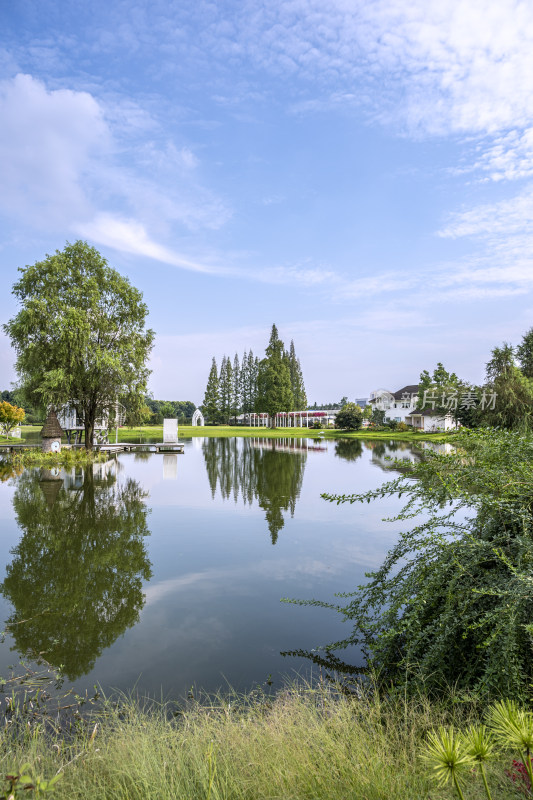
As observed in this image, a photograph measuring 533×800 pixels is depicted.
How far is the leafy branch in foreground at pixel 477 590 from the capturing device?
3271 mm

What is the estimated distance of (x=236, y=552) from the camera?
27.8 ft

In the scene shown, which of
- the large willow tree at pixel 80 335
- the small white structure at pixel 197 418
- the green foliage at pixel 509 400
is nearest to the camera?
the large willow tree at pixel 80 335

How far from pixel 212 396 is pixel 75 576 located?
250 feet

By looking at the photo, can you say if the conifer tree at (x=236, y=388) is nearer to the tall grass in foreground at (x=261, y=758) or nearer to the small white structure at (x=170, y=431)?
the small white structure at (x=170, y=431)

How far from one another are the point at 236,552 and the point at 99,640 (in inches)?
137

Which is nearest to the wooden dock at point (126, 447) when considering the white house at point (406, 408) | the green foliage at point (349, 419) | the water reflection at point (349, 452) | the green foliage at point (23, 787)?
the water reflection at point (349, 452)

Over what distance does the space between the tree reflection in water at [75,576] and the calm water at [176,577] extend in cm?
2

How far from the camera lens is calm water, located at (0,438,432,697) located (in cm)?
486

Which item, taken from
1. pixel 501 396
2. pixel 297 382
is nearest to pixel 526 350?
pixel 501 396

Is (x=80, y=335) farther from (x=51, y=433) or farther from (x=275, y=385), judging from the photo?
(x=275, y=385)

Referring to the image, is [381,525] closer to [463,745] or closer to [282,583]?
[282,583]

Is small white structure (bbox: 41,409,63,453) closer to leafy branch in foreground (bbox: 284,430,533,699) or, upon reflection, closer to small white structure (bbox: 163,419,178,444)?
small white structure (bbox: 163,419,178,444)

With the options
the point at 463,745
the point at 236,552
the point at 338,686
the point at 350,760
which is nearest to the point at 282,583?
the point at 236,552

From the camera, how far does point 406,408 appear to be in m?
83.8
